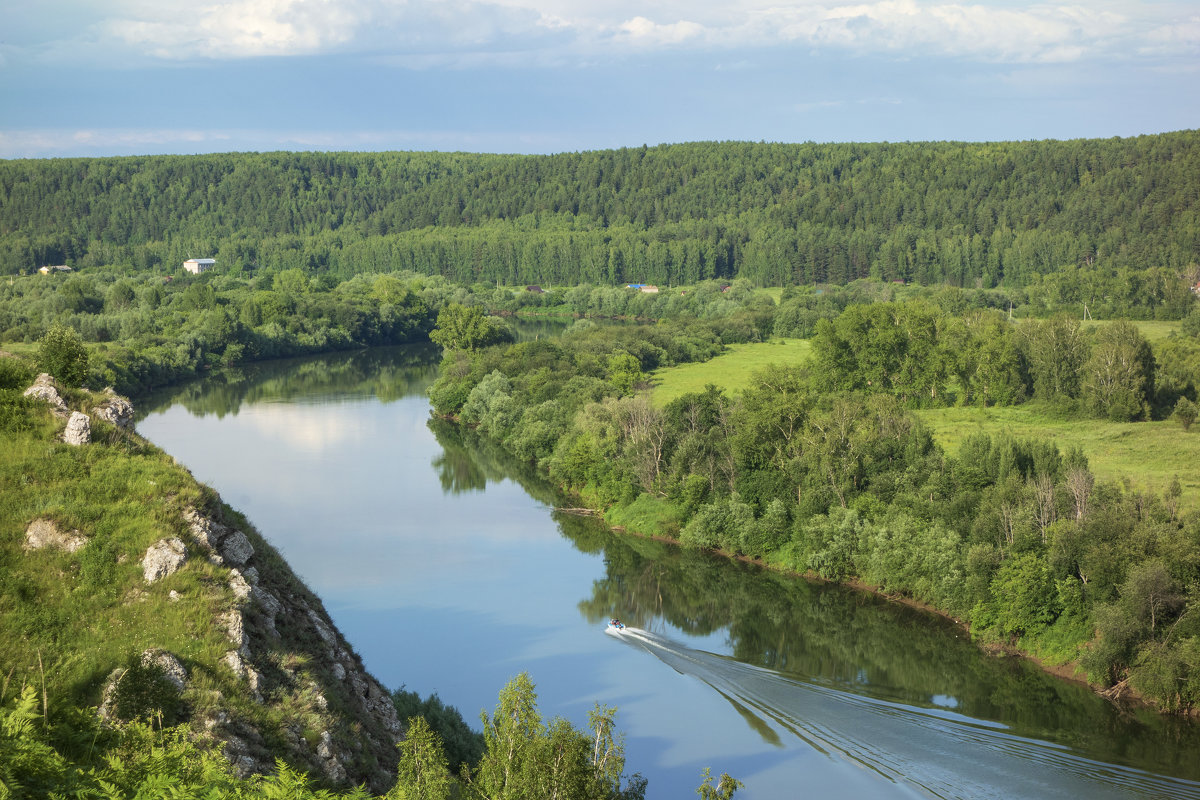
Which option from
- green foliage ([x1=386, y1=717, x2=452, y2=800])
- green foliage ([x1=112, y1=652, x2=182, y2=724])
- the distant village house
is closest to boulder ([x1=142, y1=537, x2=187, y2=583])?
green foliage ([x1=112, y1=652, x2=182, y2=724])

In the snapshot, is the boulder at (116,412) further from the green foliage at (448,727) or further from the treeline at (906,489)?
the treeline at (906,489)

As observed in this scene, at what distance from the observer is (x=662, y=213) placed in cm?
16462

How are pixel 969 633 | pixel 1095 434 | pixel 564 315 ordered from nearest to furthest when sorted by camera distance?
pixel 969 633
pixel 1095 434
pixel 564 315

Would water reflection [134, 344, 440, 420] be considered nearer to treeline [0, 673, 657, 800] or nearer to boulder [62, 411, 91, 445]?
boulder [62, 411, 91, 445]

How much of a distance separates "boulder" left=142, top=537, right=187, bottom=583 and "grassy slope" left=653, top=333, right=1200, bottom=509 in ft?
91.4

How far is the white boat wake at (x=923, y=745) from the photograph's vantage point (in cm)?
2239

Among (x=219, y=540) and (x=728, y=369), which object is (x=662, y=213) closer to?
(x=728, y=369)

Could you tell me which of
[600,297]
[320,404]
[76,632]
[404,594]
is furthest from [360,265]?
[76,632]

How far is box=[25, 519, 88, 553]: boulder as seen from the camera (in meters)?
15.1

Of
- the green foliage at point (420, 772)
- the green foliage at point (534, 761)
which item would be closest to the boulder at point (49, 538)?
the green foliage at point (420, 772)

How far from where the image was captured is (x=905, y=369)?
56188 millimetres

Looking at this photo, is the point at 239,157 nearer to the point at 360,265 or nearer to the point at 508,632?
the point at 360,265

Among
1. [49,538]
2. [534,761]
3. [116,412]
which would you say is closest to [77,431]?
[116,412]

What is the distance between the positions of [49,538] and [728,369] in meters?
55.9
